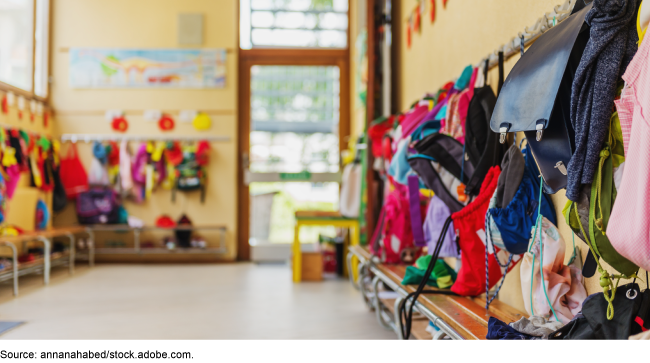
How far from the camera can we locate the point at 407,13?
4.39m

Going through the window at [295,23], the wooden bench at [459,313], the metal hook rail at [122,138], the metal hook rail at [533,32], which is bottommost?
the wooden bench at [459,313]

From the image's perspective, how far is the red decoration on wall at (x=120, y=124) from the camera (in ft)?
22.9

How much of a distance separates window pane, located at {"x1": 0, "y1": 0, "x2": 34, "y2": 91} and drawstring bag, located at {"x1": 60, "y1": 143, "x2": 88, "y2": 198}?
992 millimetres

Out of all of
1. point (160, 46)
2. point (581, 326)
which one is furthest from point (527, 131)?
point (160, 46)

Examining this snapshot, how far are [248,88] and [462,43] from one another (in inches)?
179

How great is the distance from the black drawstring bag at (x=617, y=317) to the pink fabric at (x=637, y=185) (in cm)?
18

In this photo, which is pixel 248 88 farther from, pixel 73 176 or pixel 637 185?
pixel 637 185

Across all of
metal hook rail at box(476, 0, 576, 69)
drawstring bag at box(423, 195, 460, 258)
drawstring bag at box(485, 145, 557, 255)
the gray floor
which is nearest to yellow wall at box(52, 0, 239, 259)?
the gray floor

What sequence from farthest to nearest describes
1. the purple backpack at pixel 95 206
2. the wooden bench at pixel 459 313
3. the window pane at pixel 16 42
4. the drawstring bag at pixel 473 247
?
the purple backpack at pixel 95 206
the window pane at pixel 16 42
the drawstring bag at pixel 473 247
the wooden bench at pixel 459 313

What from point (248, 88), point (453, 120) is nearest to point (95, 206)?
point (248, 88)

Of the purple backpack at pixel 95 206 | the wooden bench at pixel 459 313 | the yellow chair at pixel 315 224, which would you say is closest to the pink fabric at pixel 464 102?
the wooden bench at pixel 459 313

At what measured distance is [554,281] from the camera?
1.80 meters

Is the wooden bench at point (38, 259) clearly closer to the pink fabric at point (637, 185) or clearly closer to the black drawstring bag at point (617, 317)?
the black drawstring bag at point (617, 317)
